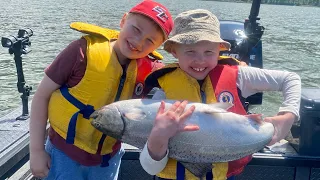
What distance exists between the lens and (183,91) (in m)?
2.55

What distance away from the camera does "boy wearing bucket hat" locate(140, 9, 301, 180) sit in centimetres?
239

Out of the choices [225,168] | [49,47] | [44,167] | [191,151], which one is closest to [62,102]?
[44,167]

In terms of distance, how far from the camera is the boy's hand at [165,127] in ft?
6.76

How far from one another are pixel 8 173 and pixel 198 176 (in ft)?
5.43

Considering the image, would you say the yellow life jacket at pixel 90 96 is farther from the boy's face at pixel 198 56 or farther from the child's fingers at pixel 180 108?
the child's fingers at pixel 180 108

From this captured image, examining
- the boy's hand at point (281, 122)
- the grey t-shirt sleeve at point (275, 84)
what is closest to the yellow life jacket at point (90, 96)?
the grey t-shirt sleeve at point (275, 84)

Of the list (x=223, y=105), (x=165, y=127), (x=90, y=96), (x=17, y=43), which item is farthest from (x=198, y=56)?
(x=17, y=43)

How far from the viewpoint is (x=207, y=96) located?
8.37 ft

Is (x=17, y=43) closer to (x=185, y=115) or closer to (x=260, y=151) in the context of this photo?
(x=185, y=115)

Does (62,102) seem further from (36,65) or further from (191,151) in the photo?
(36,65)

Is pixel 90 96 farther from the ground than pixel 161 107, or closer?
closer

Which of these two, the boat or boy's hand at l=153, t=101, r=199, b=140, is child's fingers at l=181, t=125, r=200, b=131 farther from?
the boat

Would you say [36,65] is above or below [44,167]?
below

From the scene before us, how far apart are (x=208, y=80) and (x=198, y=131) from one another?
507 millimetres
